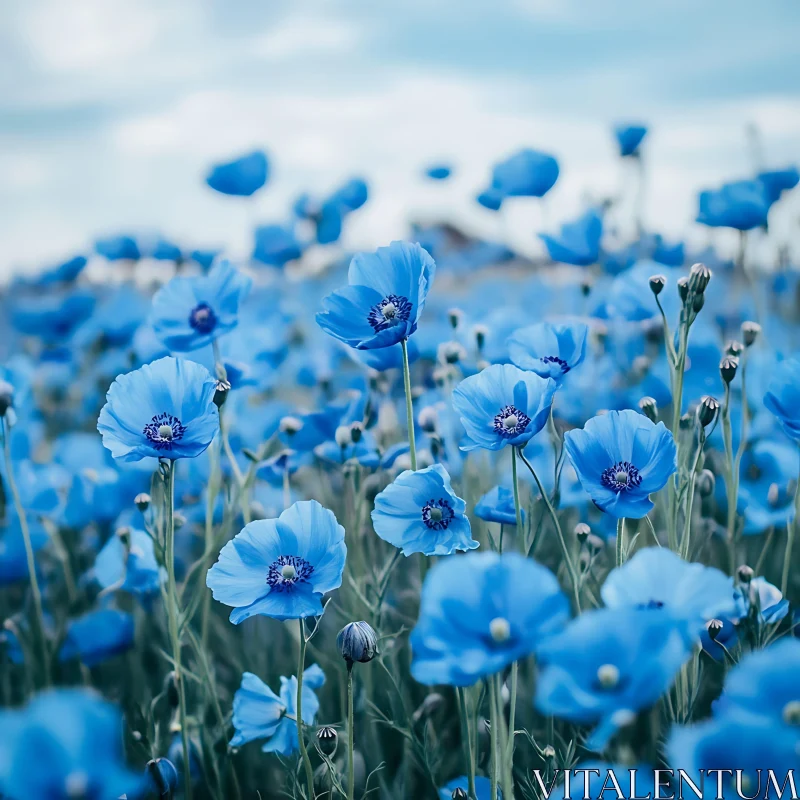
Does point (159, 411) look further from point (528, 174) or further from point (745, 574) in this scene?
point (528, 174)

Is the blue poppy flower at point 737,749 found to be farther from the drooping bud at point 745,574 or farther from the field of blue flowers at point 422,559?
the drooping bud at point 745,574

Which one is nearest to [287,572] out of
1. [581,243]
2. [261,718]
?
[261,718]

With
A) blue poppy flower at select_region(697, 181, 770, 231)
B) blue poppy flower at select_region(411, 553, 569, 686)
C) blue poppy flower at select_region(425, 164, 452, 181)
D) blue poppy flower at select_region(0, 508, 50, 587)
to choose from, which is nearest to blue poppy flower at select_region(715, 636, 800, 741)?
blue poppy flower at select_region(411, 553, 569, 686)

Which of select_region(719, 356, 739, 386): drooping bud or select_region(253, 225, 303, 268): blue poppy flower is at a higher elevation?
select_region(719, 356, 739, 386): drooping bud

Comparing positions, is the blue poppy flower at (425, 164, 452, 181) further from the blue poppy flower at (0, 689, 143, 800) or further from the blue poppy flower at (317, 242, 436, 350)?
the blue poppy flower at (0, 689, 143, 800)

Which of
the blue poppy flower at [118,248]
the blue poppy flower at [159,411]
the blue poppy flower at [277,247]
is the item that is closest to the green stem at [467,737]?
the blue poppy flower at [159,411]

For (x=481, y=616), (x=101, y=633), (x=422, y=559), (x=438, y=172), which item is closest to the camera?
(x=481, y=616)
